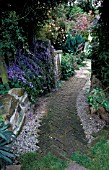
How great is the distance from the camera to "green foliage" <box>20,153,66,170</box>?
1.93 m

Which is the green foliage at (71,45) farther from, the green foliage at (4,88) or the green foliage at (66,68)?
the green foliage at (4,88)

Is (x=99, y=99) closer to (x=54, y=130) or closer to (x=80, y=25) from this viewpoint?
(x=54, y=130)

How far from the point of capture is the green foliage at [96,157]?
195cm

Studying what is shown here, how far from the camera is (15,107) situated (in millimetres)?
2469

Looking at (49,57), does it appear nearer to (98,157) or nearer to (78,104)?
(78,104)

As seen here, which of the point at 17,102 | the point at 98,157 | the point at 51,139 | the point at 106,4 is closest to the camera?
the point at 98,157

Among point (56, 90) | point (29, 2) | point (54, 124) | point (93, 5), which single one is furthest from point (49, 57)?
point (54, 124)

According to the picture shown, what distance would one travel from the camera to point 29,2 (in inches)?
130

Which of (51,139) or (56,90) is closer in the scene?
(51,139)

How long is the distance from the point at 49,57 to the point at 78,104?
131 centimetres

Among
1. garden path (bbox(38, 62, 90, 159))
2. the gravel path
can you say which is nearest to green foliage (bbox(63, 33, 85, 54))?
garden path (bbox(38, 62, 90, 159))

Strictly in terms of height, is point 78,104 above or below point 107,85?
below

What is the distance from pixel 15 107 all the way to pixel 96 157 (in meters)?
1.23

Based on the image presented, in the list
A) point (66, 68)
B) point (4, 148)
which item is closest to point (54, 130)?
point (4, 148)
